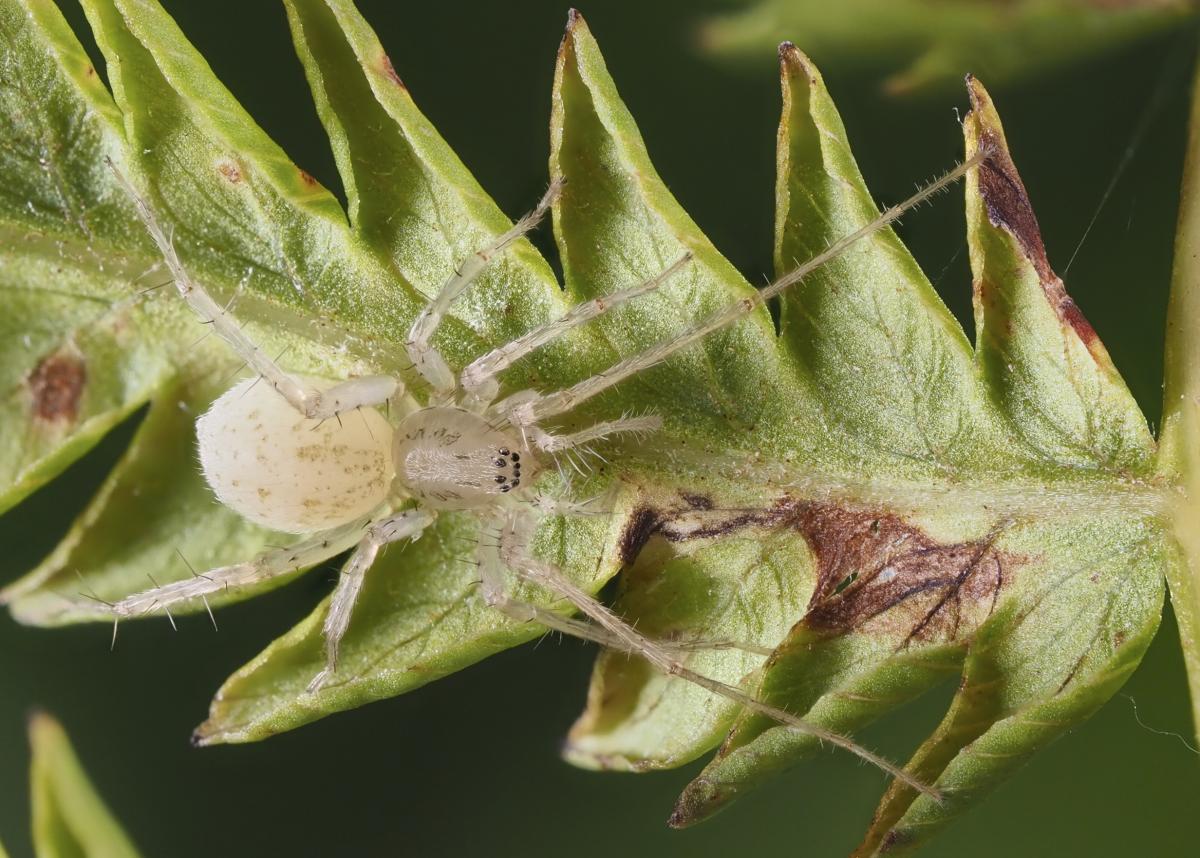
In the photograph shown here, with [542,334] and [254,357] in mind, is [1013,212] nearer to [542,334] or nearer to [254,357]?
[542,334]

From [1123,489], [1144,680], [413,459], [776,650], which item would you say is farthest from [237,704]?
[1144,680]

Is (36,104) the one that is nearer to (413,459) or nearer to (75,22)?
(75,22)

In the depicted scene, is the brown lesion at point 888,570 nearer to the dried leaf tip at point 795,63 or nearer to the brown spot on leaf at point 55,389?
the dried leaf tip at point 795,63

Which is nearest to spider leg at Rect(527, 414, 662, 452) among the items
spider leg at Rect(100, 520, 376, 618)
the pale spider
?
the pale spider

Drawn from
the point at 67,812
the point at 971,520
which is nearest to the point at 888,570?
the point at 971,520

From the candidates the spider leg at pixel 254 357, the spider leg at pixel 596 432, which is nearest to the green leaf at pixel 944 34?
the spider leg at pixel 596 432

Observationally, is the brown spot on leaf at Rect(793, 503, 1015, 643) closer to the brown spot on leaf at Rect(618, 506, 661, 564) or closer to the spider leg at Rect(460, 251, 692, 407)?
the brown spot on leaf at Rect(618, 506, 661, 564)
